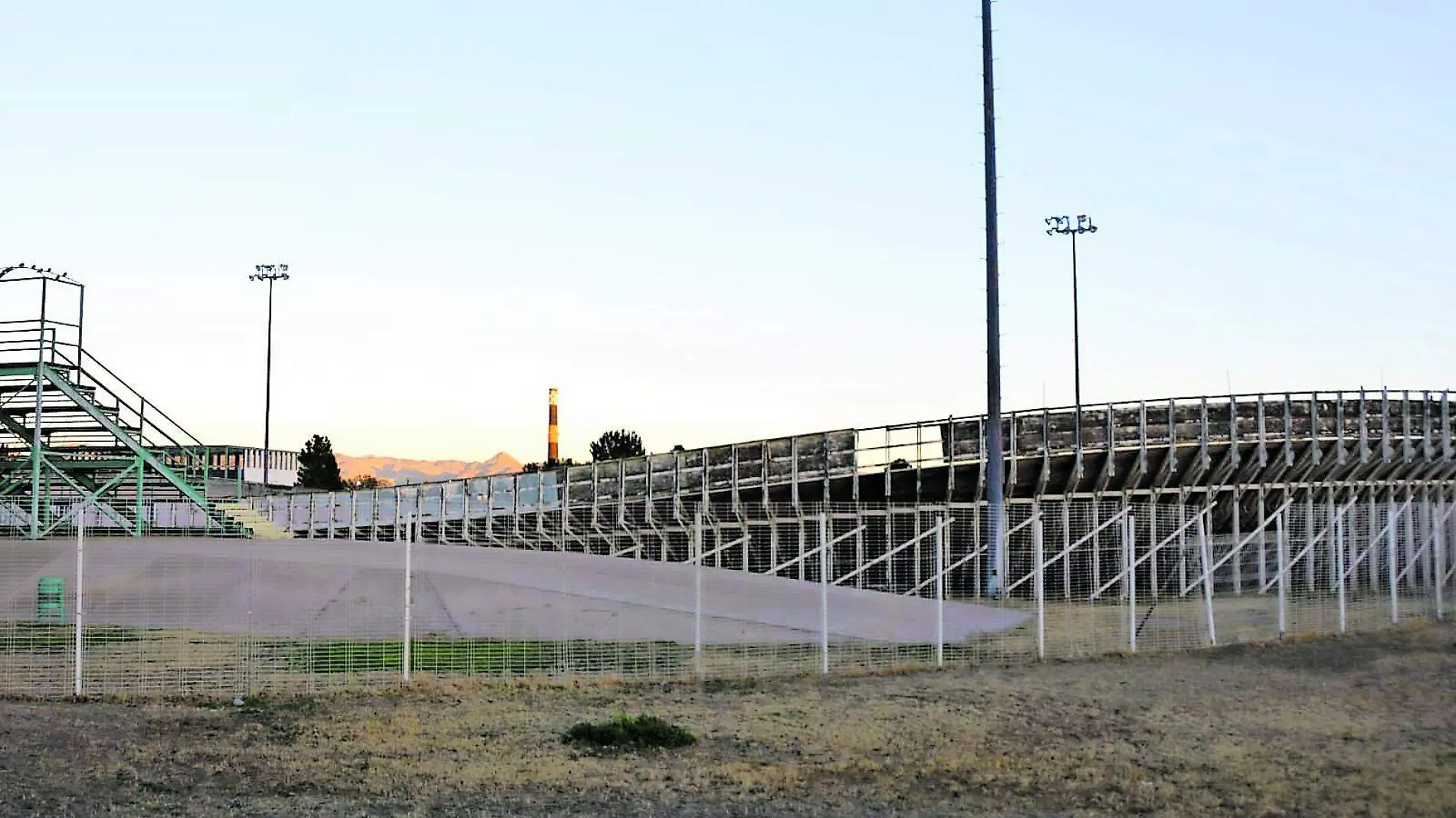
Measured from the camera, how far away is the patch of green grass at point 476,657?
1738 centimetres

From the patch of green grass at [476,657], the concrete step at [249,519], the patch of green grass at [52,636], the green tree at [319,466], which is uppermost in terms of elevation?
the green tree at [319,466]

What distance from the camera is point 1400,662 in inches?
810

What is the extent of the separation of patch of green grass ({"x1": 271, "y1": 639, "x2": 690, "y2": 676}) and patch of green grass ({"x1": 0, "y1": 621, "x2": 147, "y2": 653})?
5.63 feet

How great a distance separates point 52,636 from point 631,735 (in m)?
8.03

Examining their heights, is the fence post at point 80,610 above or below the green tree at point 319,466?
below

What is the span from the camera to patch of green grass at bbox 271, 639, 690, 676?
684 inches

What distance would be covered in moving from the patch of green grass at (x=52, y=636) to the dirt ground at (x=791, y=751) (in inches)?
49.9

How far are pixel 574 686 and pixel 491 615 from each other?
167 centimetres

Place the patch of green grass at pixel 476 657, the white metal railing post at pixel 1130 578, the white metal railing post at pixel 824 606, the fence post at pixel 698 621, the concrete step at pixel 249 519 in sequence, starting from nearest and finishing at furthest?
1. the patch of green grass at pixel 476 657
2. the fence post at pixel 698 621
3. the white metal railing post at pixel 824 606
4. the white metal railing post at pixel 1130 578
5. the concrete step at pixel 249 519

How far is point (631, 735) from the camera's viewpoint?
13938mm

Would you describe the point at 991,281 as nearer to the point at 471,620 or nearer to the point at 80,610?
the point at 471,620

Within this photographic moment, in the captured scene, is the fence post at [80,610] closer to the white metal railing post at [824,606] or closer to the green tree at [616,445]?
the white metal railing post at [824,606]

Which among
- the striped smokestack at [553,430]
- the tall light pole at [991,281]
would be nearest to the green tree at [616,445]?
the striped smokestack at [553,430]

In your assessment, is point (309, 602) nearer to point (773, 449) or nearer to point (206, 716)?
point (206, 716)
